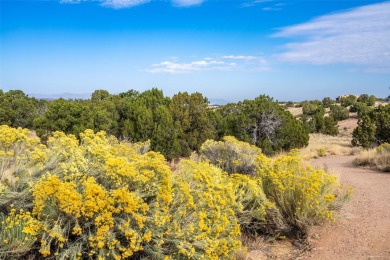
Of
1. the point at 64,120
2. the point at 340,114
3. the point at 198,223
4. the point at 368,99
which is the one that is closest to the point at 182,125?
the point at 64,120

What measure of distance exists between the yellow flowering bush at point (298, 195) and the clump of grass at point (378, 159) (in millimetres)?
5930

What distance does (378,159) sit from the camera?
1281cm

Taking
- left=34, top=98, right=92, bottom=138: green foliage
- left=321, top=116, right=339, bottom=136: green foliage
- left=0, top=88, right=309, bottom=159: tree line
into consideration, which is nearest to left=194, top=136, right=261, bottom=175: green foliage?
left=0, top=88, right=309, bottom=159: tree line

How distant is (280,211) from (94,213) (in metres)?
3.92

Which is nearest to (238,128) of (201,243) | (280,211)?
(280,211)

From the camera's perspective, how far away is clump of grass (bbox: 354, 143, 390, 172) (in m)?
12.2

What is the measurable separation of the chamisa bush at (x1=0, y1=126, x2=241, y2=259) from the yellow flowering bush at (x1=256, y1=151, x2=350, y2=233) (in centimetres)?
166

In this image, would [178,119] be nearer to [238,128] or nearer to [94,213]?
[238,128]

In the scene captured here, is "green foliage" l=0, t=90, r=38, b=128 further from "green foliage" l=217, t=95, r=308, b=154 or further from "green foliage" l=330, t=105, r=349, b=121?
"green foliage" l=330, t=105, r=349, b=121

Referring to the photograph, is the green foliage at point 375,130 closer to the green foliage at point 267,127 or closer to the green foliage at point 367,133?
the green foliage at point 367,133

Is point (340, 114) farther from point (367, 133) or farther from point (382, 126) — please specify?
point (367, 133)

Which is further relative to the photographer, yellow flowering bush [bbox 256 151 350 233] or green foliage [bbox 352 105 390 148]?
green foliage [bbox 352 105 390 148]

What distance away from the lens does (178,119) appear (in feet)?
62.8

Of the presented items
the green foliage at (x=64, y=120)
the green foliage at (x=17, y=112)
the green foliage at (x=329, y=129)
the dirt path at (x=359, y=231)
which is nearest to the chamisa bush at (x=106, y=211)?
the dirt path at (x=359, y=231)
